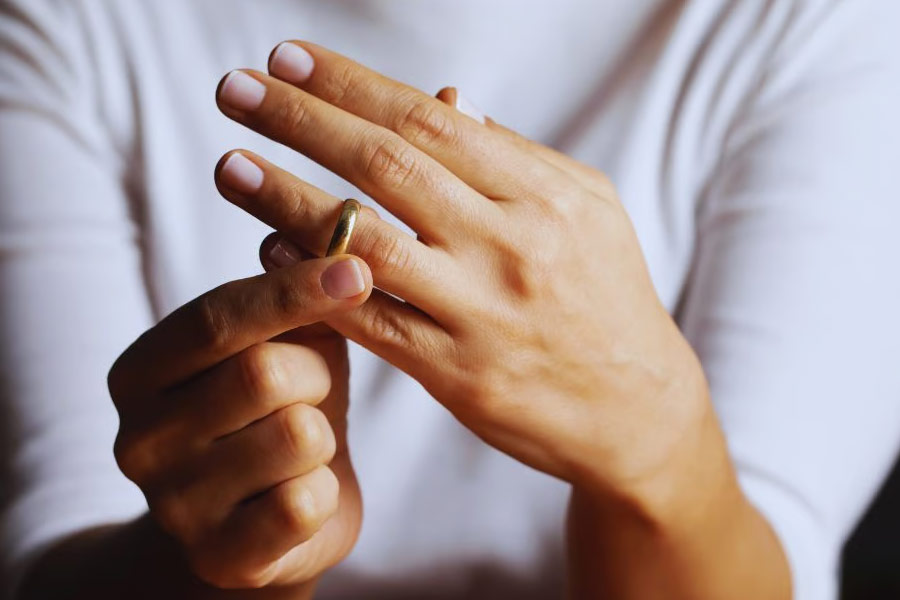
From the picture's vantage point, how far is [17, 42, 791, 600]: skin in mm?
490

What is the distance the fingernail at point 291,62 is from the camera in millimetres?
533

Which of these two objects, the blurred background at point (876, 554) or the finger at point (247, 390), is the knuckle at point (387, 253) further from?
the blurred background at point (876, 554)

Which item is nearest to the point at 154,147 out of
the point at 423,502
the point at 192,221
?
the point at 192,221

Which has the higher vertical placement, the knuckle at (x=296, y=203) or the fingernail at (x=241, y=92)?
the fingernail at (x=241, y=92)

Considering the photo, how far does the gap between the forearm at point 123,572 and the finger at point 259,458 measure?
0.09 m

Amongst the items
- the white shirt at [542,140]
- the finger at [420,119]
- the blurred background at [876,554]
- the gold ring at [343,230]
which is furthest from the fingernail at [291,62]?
the blurred background at [876,554]

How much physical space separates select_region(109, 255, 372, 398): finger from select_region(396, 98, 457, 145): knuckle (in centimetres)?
9

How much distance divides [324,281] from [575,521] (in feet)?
0.99

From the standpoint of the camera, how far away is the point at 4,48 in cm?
93

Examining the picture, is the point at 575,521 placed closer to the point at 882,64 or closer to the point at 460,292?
Answer: the point at 460,292

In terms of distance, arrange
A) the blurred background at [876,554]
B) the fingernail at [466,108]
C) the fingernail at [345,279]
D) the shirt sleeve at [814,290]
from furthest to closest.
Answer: the blurred background at [876,554] → the shirt sleeve at [814,290] → the fingernail at [466,108] → the fingernail at [345,279]

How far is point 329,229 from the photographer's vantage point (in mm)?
488

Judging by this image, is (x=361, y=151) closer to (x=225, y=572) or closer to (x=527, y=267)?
(x=527, y=267)

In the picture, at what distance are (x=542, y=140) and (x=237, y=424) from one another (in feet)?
1.63
